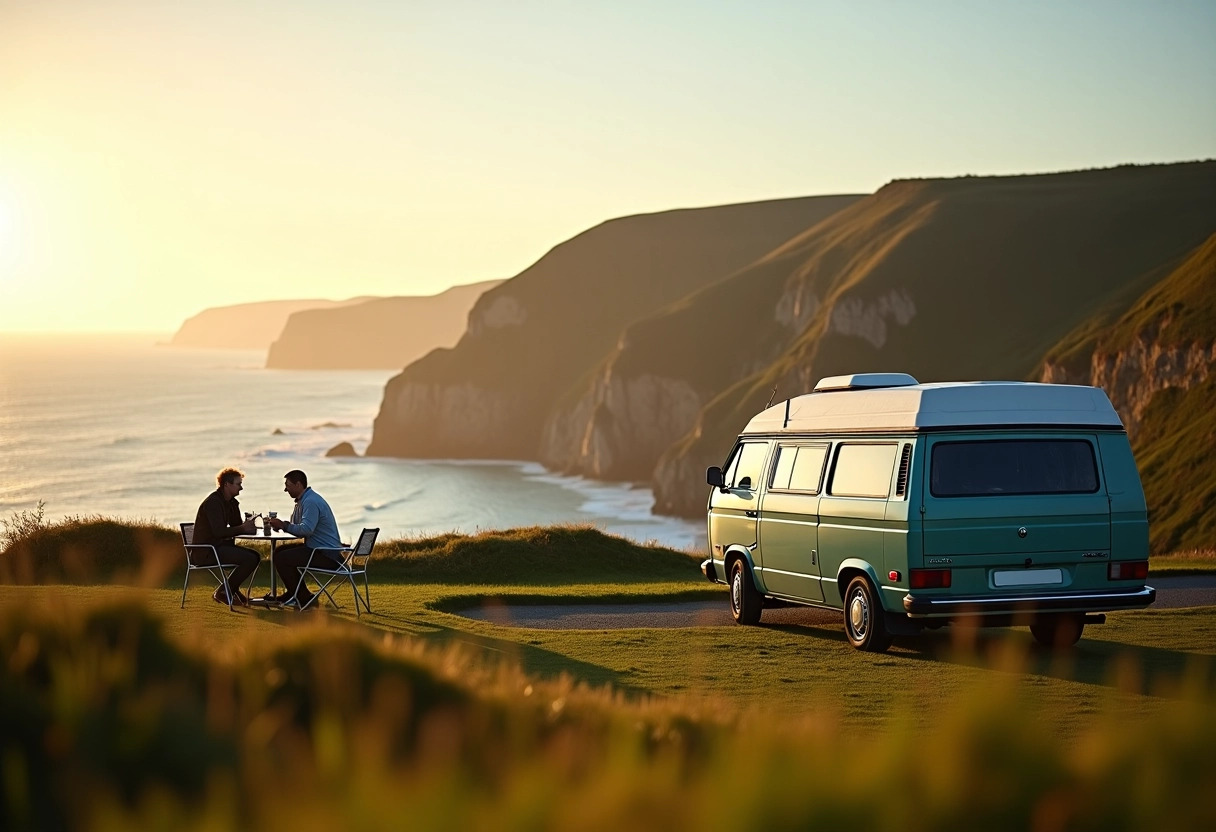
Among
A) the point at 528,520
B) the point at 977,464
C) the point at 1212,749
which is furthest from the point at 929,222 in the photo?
the point at 1212,749

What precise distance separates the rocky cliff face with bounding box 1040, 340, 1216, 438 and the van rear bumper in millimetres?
58088

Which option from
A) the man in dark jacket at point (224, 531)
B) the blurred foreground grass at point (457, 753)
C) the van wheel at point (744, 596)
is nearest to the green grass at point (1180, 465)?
the van wheel at point (744, 596)

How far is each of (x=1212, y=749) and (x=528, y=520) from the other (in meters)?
98.8

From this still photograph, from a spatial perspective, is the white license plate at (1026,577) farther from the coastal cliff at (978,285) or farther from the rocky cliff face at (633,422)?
the rocky cliff face at (633,422)

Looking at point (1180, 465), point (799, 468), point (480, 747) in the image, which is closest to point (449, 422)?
point (1180, 465)

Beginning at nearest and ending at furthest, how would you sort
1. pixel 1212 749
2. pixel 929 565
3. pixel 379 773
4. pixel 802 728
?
1. pixel 379 773
2. pixel 1212 749
3. pixel 802 728
4. pixel 929 565

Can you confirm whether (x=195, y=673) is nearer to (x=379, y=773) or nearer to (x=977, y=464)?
(x=379, y=773)

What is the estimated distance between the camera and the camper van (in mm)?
13109

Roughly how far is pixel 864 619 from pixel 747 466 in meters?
3.33

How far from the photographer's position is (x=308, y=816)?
427 cm

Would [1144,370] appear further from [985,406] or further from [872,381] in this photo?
[985,406]

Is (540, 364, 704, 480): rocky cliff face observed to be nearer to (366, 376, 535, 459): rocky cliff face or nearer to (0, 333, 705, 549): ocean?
(0, 333, 705, 549): ocean

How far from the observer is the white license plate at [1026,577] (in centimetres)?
1319

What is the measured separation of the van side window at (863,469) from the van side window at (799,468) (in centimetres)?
41
